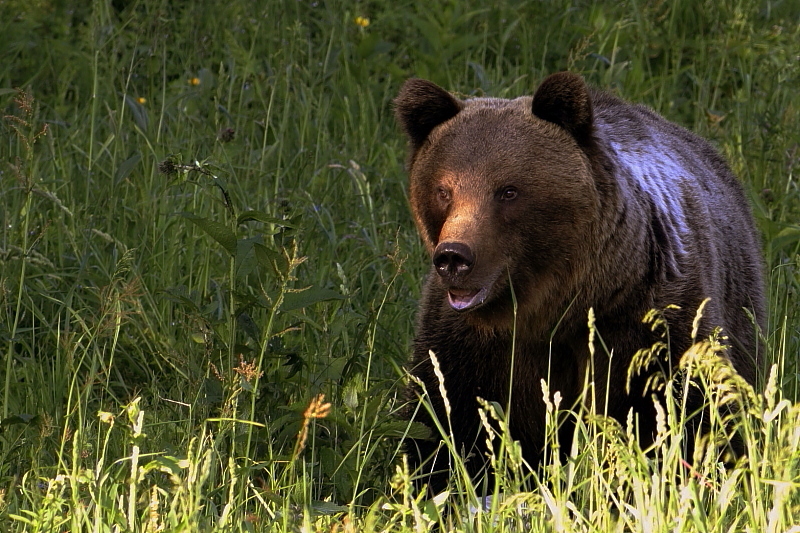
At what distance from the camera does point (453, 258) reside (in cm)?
399

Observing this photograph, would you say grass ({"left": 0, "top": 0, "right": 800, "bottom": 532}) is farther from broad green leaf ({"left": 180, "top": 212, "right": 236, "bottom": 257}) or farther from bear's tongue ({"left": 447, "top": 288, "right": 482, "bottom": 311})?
bear's tongue ({"left": 447, "top": 288, "right": 482, "bottom": 311})

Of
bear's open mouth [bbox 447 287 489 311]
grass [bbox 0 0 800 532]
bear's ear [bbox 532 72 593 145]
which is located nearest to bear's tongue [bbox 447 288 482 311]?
bear's open mouth [bbox 447 287 489 311]

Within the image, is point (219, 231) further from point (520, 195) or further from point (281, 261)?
point (520, 195)

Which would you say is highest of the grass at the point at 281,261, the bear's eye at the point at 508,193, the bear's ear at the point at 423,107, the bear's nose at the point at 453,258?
the bear's ear at the point at 423,107

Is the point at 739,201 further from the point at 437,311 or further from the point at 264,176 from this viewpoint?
the point at 264,176

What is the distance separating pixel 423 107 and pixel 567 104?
510mm

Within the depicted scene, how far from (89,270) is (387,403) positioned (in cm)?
145

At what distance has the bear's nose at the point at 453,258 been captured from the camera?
13.0ft

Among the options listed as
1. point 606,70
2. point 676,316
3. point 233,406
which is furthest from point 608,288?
point 606,70

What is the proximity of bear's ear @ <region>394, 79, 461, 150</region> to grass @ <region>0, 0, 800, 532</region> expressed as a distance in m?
0.53

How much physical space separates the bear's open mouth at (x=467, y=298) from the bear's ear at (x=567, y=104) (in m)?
0.64

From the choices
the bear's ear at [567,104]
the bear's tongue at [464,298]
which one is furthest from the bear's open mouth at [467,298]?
the bear's ear at [567,104]

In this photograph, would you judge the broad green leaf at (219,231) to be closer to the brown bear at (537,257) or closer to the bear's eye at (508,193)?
the brown bear at (537,257)

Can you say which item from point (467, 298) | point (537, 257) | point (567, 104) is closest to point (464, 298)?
point (467, 298)
